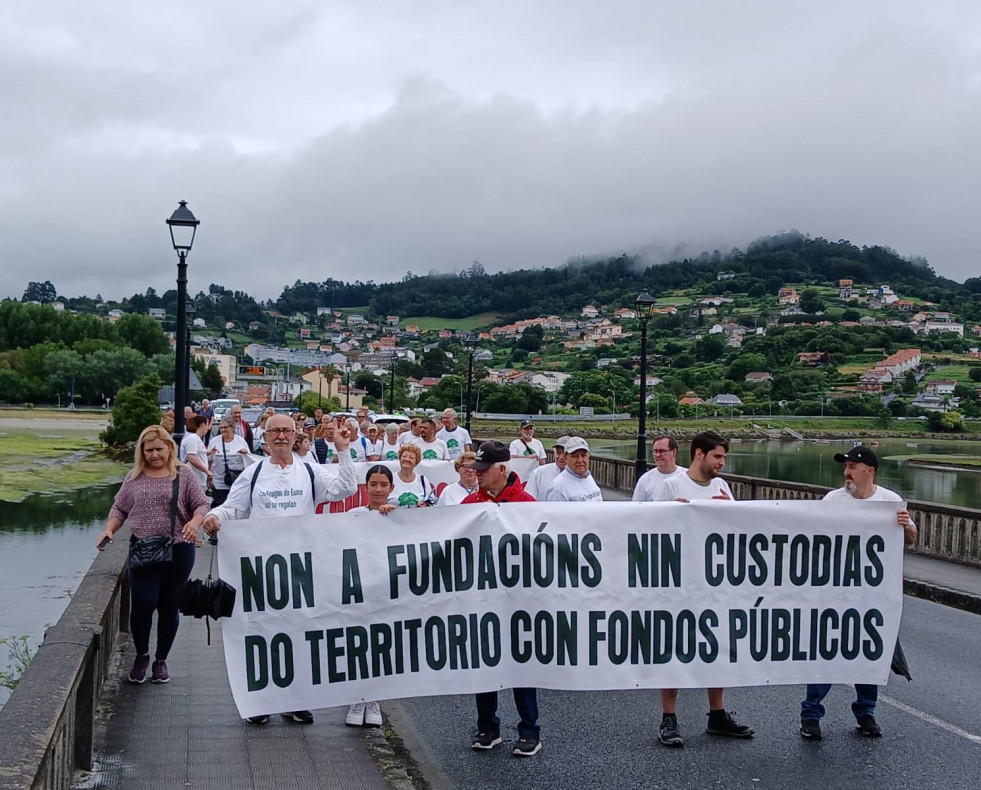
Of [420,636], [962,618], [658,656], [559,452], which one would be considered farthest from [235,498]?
[962,618]


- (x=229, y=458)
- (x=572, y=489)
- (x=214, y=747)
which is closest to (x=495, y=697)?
(x=214, y=747)

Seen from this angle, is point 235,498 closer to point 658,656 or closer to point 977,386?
point 658,656

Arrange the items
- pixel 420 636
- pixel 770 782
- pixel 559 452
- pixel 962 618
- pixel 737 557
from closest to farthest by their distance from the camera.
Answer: pixel 770 782 → pixel 420 636 → pixel 737 557 → pixel 559 452 → pixel 962 618

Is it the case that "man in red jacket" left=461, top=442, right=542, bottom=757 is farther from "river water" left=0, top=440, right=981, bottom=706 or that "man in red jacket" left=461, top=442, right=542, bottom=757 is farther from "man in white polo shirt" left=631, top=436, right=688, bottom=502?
"river water" left=0, top=440, right=981, bottom=706

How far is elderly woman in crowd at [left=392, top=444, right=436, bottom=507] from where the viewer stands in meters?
7.65

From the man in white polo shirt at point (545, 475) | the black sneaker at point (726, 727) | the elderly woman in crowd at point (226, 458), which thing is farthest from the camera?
Answer: the elderly woman in crowd at point (226, 458)

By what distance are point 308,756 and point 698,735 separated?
8.23 ft

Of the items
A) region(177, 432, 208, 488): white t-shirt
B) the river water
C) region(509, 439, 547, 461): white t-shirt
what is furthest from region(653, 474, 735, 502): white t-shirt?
region(177, 432, 208, 488): white t-shirt

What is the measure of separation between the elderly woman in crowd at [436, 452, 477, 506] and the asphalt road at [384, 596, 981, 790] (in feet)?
5.01

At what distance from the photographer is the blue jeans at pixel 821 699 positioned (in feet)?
21.7

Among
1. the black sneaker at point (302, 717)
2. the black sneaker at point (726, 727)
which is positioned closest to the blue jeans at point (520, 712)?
the black sneaker at point (302, 717)

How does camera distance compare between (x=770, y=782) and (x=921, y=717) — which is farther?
(x=921, y=717)

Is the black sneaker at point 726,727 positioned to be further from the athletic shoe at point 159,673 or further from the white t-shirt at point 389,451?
the white t-shirt at point 389,451

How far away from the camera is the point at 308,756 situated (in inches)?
232
